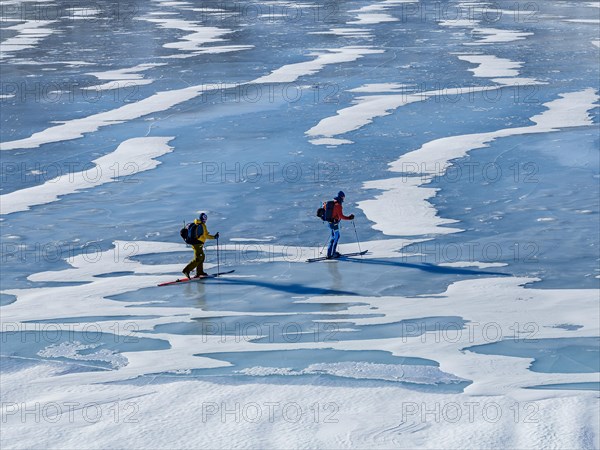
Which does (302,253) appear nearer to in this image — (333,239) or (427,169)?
(333,239)

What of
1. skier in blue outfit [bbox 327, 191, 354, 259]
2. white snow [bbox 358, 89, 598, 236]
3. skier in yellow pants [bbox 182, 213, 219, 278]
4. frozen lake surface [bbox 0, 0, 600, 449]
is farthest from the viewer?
white snow [bbox 358, 89, 598, 236]

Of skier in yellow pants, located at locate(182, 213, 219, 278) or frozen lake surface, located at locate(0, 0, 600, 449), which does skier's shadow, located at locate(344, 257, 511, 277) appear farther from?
skier in yellow pants, located at locate(182, 213, 219, 278)

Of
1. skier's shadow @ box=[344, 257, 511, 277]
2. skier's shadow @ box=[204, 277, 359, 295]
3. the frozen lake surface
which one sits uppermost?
the frozen lake surface

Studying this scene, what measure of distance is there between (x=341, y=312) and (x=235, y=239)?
167 inches

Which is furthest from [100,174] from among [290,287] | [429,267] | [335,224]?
[429,267]

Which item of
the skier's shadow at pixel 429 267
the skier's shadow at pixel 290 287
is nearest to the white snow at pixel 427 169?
the skier's shadow at pixel 429 267

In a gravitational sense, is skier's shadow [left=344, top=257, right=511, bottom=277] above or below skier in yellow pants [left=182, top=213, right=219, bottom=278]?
below

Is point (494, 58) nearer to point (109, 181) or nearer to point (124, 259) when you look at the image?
point (109, 181)

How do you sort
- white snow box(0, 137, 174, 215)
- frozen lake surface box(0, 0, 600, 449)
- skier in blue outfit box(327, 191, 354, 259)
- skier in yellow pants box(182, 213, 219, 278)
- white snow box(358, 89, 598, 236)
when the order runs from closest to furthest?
Answer: frozen lake surface box(0, 0, 600, 449), skier in yellow pants box(182, 213, 219, 278), skier in blue outfit box(327, 191, 354, 259), white snow box(358, 89, 598, 236), white snow box(0, 137, 174, 215)

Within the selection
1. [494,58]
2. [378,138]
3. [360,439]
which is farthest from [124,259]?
[494,58]

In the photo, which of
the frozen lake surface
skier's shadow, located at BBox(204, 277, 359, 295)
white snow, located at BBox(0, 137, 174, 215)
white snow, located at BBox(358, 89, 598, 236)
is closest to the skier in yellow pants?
skier's shadow, located at BBox(204, 277, 359, 295)

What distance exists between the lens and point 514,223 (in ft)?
61.1

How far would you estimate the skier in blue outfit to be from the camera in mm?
16281

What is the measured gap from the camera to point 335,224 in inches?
644
